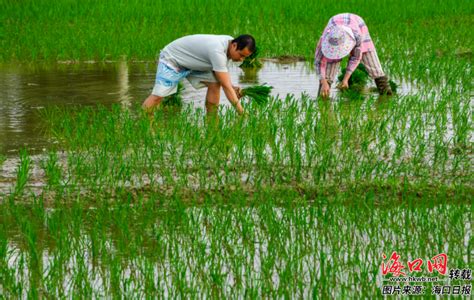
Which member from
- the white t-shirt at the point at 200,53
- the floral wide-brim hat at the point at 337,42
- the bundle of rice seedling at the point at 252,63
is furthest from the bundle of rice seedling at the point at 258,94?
the bundle of rice seedling at the point at 252,63

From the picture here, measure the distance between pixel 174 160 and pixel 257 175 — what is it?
576 millimetres

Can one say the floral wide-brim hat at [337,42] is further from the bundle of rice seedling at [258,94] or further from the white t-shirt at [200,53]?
the white t-shirt at [200,53]

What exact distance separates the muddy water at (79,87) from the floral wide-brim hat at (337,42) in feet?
3.89

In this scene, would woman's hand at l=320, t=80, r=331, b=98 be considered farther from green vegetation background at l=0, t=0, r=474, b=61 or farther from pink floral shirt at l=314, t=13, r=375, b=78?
green vegetation background at l=0, t=0, r=474, b=61

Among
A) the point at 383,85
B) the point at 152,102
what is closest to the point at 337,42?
the point at 383,85

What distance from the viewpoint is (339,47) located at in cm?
739

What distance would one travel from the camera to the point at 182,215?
4.57 metres

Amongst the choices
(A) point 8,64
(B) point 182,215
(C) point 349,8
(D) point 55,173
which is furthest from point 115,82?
(C) point 349,8

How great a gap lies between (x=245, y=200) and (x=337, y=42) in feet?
9.24

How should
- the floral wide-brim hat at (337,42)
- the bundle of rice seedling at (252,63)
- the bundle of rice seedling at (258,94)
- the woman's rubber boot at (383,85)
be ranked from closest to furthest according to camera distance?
1. the bundle of rice seedling at (258,94)
2. the floral wide-brim hat at (337,42)
3. the woman's rubber boot at (383,85)
4. the bundle of rice seedling at (252,63)

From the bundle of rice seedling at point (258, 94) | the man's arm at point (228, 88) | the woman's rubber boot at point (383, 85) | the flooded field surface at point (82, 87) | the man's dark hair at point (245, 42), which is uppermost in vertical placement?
the man's dark hair at point (245, 42)

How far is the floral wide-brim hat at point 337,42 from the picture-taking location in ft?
24.2

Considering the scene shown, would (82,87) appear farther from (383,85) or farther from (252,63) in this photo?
(383,85)

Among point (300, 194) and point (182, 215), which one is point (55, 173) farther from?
point (300, 194)
